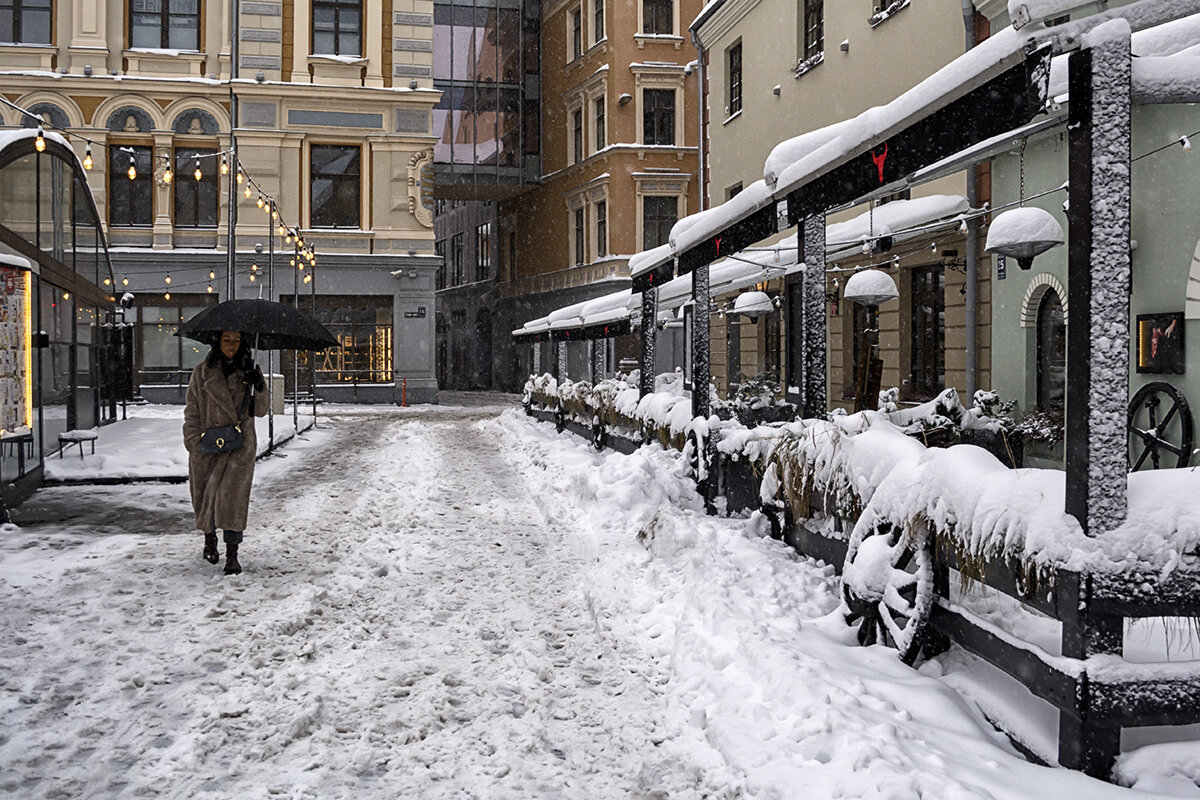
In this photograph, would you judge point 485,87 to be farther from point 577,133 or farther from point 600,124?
point 600,124

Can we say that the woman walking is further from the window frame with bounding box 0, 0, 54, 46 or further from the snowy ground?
the window frame with bounding box 0, 0, 54, 46

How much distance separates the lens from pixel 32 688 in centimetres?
453

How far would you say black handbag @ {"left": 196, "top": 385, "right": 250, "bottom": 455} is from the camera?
276 inches

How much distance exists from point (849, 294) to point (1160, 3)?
9.07m

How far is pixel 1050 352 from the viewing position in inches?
500

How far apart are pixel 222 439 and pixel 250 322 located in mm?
1244

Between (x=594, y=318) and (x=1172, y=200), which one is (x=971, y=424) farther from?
(x=594, y=318)

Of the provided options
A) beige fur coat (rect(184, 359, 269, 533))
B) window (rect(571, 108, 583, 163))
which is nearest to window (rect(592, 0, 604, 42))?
window (rect(571, 108, 583, 163))

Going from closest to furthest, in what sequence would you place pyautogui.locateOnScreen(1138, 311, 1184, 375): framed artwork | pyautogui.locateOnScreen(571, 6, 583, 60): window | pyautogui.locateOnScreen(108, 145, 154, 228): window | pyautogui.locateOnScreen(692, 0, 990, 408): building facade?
→ pyautogui.locateOnScreen(1138, 311, 1184, 375): framed artwork, pyautogui.locateOnScreen(692, 0, 990, 408): building facade, pyautogui.locateOnScreen(108, 145, 154, 228): window, pyautogui.locateOnScreen(571, 6, 583, 60): window

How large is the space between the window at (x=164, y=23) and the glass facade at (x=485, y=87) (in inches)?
423

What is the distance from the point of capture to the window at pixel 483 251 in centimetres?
4694

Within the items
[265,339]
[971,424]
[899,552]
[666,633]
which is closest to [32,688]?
[666,633]

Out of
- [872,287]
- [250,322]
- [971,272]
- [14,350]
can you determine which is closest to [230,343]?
[250,322]

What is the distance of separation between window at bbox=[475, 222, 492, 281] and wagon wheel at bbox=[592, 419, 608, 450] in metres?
32.4
